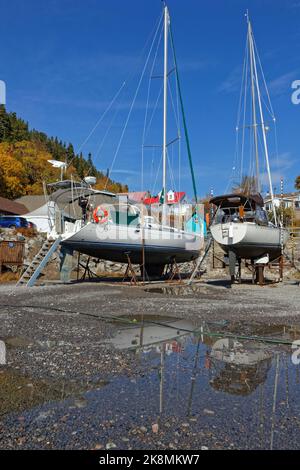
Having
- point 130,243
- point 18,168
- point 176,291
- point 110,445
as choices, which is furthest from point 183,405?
point 18,168

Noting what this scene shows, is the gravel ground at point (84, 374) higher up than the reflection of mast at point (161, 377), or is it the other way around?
the gravel ground at point (84, 374)

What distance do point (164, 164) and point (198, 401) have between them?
55.3 ft

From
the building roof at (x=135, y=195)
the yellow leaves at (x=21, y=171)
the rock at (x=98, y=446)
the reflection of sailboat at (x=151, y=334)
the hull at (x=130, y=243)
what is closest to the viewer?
the rock at (x=98, y=446)

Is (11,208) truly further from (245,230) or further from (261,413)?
(261,413)

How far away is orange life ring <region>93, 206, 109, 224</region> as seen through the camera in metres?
16.6

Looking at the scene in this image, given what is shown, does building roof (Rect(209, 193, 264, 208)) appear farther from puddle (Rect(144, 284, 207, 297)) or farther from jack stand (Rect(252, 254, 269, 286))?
puddle (Rect(144, 284, 207, 297))

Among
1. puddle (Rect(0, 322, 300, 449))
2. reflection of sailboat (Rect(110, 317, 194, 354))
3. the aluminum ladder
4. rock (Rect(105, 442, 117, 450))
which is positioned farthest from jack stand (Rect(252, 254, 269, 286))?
rock (Rect(105, 442, 117, 450))

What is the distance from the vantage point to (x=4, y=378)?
472 cm

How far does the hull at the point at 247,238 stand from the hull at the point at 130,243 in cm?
231

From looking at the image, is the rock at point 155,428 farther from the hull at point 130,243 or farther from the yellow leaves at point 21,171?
the yellow leaves at point 21,171

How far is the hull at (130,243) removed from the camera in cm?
1656

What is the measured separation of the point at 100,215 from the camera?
1666 centimetres

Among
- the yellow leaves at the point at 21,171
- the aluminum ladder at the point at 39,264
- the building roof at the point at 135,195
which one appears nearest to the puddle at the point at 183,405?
the aluminum ladder at the point at 39,264
